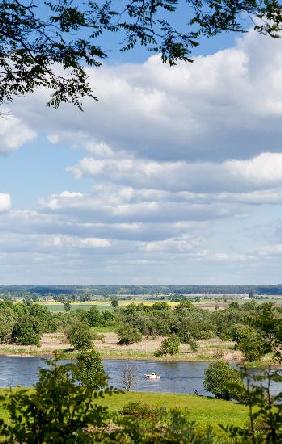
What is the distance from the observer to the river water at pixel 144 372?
231 ft

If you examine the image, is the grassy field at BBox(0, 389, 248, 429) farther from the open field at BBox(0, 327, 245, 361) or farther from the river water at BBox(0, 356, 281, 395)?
the open field at BBox(0, 327, 245, 361)

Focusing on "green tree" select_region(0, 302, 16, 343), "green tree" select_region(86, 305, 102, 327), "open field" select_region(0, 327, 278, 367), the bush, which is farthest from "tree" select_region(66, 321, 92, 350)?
the bush

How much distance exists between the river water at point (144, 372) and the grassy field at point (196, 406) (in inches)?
903

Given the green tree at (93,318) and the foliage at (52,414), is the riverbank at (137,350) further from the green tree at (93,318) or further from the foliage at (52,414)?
the foliage at (52,414)

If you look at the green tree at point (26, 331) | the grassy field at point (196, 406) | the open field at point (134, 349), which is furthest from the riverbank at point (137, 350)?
the grassy field at point (196, 406)

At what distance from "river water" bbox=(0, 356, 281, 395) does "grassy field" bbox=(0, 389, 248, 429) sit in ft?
75.3

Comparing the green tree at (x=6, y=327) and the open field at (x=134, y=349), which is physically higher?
the green tree at (x=6, y=327)

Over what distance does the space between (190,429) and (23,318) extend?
12521 centimetres

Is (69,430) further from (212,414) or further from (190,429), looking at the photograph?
(212,414)

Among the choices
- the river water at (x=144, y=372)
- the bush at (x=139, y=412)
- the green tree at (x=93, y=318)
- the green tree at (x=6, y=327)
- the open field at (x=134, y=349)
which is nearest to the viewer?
the bush at (x=139, y=412)

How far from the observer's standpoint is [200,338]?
13175 centimetres

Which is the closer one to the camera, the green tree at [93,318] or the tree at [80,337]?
the tree at [80,337]

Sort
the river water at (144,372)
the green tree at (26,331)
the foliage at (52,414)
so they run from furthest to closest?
the green tree at (26,331)
the river water at (144,372)
the foliage at (52,414)

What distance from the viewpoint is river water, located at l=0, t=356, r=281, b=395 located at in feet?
231
